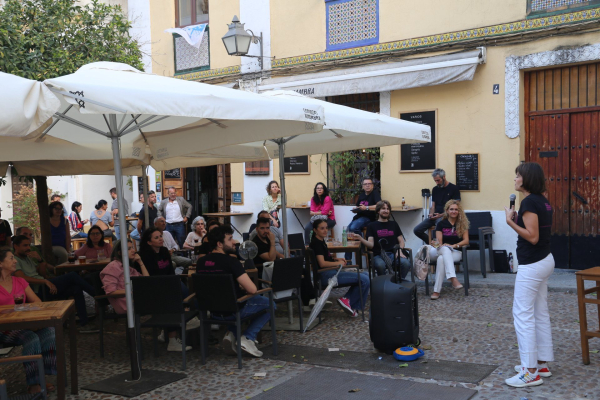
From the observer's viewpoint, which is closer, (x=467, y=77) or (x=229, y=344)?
(x=229, y=344)

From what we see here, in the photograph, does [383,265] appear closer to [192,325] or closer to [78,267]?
[192,325]

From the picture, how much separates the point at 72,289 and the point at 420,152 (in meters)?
6.57

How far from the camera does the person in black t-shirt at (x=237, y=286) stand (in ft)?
20.1

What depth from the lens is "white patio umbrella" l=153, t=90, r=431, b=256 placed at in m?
7.02

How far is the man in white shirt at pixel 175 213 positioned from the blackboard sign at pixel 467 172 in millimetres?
6221

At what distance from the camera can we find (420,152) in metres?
11.5

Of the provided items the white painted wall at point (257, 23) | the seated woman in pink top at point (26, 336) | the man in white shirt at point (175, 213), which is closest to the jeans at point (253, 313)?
the seated woman in pink top at point (26, 336)

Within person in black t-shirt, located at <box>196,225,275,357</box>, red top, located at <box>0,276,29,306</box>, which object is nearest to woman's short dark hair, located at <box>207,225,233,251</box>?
person in black t-shirt, located at <box>196,225,275,357</box>

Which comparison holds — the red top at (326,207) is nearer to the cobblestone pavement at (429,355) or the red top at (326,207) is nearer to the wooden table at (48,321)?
the cobblestone pavement at (429,355)

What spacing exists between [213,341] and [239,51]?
7236 millimetres

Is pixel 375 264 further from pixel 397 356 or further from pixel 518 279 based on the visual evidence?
pixel 518 279

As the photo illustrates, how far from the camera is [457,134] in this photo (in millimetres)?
11070

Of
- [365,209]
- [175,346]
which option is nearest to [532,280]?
[175,346]

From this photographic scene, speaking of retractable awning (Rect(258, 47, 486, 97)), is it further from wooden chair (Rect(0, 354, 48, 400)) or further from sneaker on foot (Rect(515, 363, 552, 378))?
wooden chair (Rect(0, 354, 48, 400))
